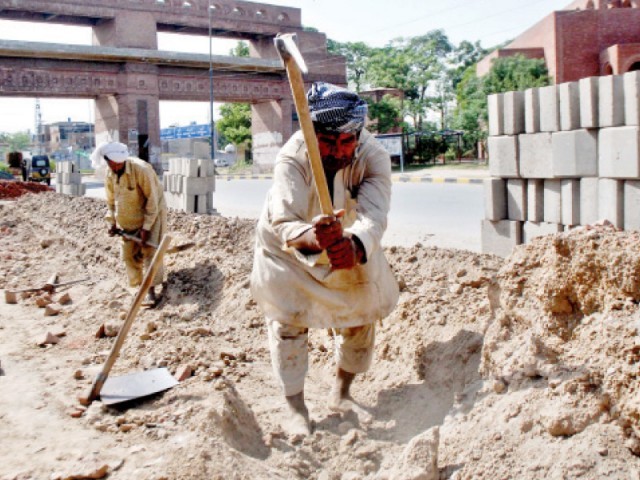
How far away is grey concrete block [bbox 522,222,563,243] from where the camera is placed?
5.42 m

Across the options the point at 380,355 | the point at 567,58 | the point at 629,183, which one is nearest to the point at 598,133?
the point at 629,183

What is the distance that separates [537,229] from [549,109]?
96 centimetres

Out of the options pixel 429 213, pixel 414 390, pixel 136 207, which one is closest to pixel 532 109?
pixel 414 390

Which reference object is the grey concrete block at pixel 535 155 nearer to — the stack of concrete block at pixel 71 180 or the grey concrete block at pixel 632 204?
the grey concrete block at pixel 632 204

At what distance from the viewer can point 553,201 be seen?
5.43 meters

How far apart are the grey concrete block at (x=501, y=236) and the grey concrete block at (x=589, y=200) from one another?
2.36 ft

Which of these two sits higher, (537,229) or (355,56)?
(355,56)

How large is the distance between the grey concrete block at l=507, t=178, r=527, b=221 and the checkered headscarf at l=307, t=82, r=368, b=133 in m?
3.03

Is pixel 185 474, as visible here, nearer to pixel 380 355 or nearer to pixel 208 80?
pixel 380 355

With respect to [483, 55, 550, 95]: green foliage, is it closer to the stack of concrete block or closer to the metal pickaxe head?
the stack of concrete block

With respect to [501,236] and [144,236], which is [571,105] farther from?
[144,236]

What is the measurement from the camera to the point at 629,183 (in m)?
4.70

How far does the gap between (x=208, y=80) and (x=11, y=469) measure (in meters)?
26.3

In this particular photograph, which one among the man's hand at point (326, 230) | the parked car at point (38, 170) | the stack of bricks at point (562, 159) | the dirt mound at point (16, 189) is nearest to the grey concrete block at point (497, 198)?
the stack of bricks at point (562, 159)
